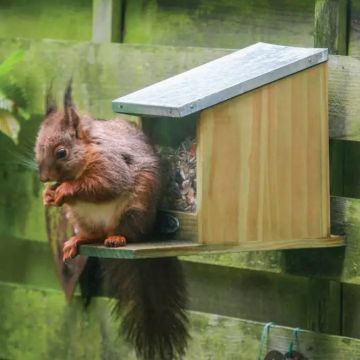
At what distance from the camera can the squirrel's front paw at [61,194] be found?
10.3ft

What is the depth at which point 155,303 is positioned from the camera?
3.64 meters

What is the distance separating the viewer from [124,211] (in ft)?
10.7

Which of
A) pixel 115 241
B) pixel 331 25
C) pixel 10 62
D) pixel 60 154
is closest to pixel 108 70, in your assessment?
pixel 10 62

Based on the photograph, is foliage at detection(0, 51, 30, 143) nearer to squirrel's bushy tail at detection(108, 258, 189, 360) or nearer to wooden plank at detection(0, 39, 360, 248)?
wooden plank at detection(0, 39, 360, 248)

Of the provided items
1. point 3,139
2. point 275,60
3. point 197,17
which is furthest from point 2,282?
point 275,60

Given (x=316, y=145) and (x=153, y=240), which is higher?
(x=316, y=145)

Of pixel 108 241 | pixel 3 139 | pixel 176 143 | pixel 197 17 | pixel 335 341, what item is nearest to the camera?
pixel 108 241

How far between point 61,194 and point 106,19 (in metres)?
1.17

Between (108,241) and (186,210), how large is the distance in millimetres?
273

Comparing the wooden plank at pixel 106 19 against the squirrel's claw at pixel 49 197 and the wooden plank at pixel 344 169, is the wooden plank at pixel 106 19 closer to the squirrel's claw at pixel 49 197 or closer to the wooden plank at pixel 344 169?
the wooden plank at pixel 344 169

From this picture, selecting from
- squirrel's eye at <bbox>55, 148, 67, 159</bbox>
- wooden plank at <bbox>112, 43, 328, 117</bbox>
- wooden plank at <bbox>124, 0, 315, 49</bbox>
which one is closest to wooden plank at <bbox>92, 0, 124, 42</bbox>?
wooden plank at <bbox>124, 0, 315, 49</bbox>

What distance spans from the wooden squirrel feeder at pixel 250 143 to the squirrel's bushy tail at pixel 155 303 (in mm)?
350

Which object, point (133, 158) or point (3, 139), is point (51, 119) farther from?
point (3, 139)

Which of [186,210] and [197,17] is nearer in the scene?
[186,210]
